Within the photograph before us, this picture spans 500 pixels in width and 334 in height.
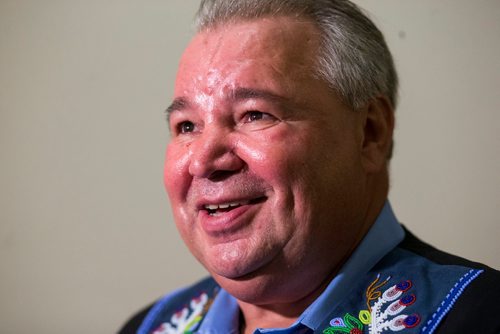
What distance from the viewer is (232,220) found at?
127 cm

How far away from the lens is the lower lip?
4.16 ft

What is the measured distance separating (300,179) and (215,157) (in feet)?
0.56

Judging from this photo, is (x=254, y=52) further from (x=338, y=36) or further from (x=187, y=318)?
(x=187, y=318)

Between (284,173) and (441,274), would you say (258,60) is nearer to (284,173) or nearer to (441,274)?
(284,173)

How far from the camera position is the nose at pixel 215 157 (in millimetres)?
1261

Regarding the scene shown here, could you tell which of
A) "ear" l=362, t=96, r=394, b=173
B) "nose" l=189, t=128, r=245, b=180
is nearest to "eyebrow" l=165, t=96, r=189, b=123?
"nose" l=189, t=128, r=245, b=180

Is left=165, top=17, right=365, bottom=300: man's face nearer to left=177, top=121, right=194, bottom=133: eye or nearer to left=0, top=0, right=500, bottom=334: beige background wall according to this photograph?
left=177, top=121, right=194, bottom=133: eye

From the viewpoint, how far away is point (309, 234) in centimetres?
127

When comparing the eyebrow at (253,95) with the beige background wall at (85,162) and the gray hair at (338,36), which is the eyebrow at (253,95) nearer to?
the gray hair at (338,36)

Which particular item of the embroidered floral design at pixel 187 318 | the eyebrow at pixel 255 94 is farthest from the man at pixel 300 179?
the embroidered floral design at pixel 187 318

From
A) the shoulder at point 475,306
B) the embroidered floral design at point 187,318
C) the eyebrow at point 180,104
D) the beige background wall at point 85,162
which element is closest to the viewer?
the shoulder at point 475,306

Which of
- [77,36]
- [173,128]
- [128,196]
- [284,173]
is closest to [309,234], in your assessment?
[284,173]

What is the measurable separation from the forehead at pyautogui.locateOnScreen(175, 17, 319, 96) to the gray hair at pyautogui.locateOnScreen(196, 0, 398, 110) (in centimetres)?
2

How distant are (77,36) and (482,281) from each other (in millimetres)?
1631
